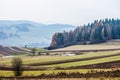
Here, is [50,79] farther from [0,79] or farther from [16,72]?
[16,72]

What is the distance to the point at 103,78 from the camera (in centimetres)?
6034

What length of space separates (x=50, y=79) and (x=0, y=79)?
Result: 9476 millimetres

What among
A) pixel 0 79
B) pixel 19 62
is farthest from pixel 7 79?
pixel 19 62

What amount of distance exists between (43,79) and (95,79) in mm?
9669

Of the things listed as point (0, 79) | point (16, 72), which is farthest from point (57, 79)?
point (16, 72)

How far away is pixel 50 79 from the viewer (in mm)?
62938

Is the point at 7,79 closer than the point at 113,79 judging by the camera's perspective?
No

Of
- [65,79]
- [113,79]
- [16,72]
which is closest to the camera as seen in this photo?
[113,79]

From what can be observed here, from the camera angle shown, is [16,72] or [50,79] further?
[16,72]

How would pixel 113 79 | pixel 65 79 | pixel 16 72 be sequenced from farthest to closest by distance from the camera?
pixel 16 72, pixel 65 79, pixel 113 79

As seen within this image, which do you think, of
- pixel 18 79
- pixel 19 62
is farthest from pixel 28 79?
pixel 19 62

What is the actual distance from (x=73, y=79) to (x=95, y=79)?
4.61 m

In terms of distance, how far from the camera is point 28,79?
65438 millimetres

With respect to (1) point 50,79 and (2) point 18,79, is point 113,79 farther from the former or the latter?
(2) point 18,79
